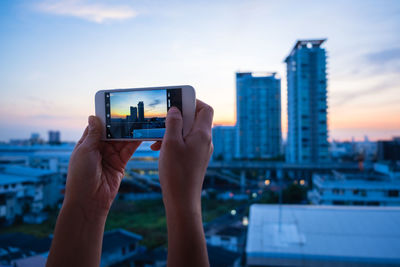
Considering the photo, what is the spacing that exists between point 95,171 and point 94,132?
0.08 metres

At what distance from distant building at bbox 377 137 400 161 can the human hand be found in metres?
3.06

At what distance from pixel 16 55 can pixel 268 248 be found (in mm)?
2070

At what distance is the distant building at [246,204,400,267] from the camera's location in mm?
1601

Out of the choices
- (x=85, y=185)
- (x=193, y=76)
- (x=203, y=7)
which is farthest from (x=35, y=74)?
(x=85, y=185)

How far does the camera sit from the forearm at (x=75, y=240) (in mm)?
287

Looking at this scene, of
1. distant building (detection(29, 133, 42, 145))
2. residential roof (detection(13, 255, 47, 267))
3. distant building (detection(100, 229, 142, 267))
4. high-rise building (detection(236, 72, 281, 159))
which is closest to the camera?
residential roof (detection(13, 255, 47, 267))

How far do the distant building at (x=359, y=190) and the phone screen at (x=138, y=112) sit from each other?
2882 millimetres

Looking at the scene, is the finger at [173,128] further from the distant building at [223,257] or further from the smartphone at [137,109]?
the distant building at [223,257]

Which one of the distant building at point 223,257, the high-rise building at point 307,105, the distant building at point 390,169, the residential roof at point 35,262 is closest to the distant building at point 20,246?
the residential roof at point 35,262

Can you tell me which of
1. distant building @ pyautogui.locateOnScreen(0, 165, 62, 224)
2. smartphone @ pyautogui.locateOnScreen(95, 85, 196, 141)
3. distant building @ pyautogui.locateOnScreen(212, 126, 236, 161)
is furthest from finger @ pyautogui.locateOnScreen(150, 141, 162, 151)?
distant building @ pyautogui.locateOnScreen(212, 126, 236, 161)

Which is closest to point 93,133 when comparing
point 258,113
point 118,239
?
point 118,239

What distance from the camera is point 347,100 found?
3.01 metres

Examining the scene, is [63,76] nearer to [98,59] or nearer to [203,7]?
[98,59]

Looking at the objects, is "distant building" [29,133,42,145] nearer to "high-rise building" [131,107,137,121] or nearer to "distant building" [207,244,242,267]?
"distant building" [207,244,242,267]
